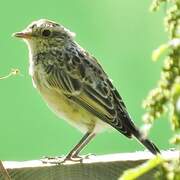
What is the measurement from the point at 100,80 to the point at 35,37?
830 millimetres

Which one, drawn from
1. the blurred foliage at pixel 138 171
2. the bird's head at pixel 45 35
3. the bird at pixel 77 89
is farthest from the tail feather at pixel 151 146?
the blurred foliage at pixel 138 171

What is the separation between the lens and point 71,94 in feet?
16.1

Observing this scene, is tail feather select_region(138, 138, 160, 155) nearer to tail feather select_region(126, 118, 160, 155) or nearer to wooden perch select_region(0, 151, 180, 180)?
tail feather select_region(126, 118, 160, 155)

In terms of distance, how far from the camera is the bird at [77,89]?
4715 millimetres

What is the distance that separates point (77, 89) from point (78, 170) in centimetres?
233

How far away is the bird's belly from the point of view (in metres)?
4.82

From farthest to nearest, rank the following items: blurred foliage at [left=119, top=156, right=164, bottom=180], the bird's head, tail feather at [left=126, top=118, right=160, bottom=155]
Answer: the bird's head, tail feather at [left=126, top=118, right=160, bottom=155], blurred foliage at [left=119, top=156, right=164, bottom=180]

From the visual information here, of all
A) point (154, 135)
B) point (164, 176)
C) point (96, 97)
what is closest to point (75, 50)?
point (96, 97)

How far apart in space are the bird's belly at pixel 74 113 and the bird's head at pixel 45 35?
0.67 meters

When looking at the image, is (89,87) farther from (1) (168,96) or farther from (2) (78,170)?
(1) (168,96)

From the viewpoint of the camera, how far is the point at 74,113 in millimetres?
4848

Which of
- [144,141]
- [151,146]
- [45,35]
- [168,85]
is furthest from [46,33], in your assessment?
[168,85]

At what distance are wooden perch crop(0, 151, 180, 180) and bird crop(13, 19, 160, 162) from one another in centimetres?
169

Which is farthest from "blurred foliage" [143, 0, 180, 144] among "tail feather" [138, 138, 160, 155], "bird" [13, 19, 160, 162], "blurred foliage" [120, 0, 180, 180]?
"bird" [13, 19, 160, 162]
